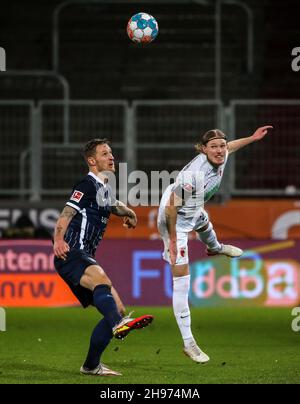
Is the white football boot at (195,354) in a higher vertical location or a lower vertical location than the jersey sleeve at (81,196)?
lower

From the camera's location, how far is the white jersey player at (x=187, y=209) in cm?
938

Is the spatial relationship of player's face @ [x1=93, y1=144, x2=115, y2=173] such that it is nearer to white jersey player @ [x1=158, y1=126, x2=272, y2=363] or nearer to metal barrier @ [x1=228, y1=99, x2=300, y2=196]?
white jersey player @ [x1=158, y1=126, x2=272, y2=363]

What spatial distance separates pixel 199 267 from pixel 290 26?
641 centimetres

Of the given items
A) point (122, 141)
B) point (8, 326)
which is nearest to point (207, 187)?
point (8, 326)

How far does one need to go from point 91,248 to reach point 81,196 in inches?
18.7

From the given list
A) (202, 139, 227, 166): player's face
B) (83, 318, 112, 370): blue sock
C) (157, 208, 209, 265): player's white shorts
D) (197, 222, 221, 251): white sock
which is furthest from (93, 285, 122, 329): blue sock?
(197, 222, 221, 251): white sock

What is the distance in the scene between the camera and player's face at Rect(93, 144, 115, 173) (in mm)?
8789

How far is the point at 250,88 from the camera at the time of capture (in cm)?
1864

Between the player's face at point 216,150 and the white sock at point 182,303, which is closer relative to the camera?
the white sock at point 182,303

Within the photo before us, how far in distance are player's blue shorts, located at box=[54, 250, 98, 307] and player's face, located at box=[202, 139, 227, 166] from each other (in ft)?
5.70

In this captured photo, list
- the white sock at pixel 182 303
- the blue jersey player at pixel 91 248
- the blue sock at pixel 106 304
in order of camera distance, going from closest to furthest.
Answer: the blue sock at pixel 106 304, the blue jersey player at pixel 91 248, the white sock at pixel 182 303

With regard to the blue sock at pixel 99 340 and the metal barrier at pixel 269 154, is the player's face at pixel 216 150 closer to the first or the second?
the blue sock at pixel 99 340

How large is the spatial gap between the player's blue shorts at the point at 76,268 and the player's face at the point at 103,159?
768 millimetres

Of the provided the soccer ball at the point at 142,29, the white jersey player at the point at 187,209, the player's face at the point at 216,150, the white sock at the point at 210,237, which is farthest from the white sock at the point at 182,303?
the soccer ball at the point at 142,29
